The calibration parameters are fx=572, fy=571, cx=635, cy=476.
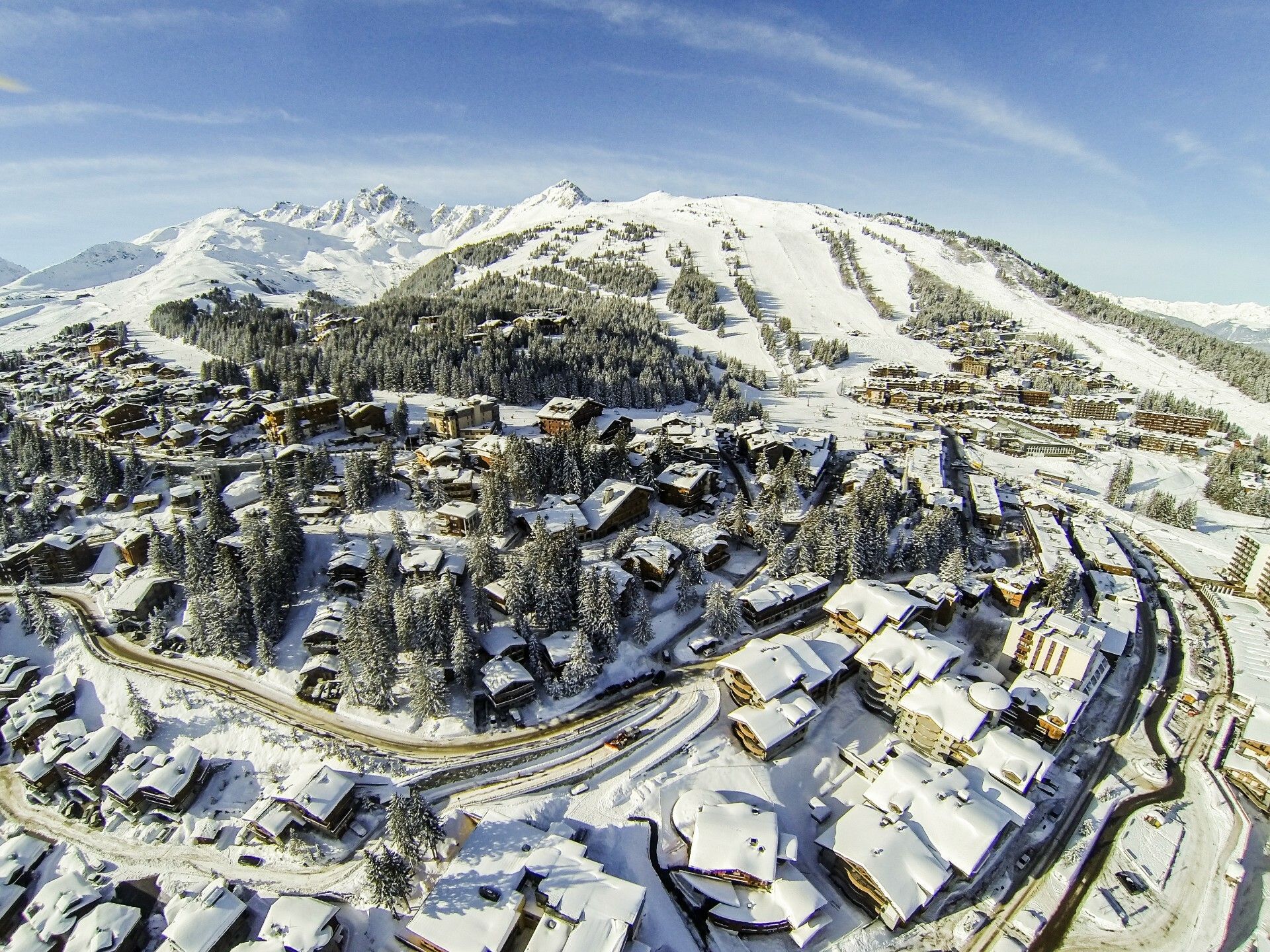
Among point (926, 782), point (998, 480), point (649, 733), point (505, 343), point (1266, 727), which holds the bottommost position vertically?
point (649, 733)

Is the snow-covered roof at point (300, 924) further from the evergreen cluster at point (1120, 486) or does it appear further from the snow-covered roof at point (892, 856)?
the evergreen cluster at point (1120, 486)

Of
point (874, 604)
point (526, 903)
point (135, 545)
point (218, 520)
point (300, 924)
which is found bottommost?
point (300, 924)

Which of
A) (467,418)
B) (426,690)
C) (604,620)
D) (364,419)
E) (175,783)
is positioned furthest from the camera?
(467,418)

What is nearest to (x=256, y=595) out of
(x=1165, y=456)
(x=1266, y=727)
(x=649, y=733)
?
(x=649, y=733)

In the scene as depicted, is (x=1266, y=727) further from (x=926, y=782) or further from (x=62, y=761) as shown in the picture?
(x=62, y=761)

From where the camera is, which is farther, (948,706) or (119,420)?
(119,420)

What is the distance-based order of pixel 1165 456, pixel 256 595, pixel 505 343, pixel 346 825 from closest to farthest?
pixel 346 825, pixel 256 595, pixel 1165 456, pixel 505 343

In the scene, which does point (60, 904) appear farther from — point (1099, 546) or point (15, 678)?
point (1099, 546)

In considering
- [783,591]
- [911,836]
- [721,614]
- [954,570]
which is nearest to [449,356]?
[721,614]

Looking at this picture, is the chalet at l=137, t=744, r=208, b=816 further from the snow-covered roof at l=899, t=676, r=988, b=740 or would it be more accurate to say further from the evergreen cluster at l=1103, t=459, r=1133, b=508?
the evergreen cluster at l=1103, t=459, r=1133, b=508
